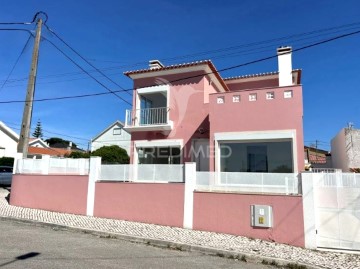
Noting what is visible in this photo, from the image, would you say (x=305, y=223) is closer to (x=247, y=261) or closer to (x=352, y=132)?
(x=247, y=261)

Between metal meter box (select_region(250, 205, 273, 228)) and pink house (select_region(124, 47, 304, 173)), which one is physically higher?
pink house (select_region(124, 47, 304, 173))

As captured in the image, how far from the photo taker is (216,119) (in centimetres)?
1272

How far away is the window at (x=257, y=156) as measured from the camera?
11.5m

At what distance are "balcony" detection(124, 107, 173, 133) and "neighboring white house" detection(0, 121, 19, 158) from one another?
2468 cm

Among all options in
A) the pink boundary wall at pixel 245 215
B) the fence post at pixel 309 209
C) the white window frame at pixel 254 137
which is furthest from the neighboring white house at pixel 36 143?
the fence post at pixel 309 209

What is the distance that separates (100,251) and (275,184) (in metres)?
5.09

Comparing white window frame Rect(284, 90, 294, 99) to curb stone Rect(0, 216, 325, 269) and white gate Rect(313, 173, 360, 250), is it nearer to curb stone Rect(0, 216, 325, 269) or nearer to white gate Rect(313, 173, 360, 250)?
white gate Rect(313, 173, 360, 250)

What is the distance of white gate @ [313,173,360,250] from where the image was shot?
7.66m

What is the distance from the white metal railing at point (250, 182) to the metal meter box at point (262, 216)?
1.75 feet

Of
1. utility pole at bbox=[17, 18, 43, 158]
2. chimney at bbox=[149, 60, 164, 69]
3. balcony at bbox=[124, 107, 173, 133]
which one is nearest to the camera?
utility pole at bbox=[17, 18, 43, 158]

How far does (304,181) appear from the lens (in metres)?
8.18

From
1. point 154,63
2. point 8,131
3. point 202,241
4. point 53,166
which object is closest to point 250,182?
point 202,241

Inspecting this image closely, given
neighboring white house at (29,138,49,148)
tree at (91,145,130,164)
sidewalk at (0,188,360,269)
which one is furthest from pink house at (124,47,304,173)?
neighboring white house at (29,138,49,148)

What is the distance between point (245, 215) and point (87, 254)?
179 inches
